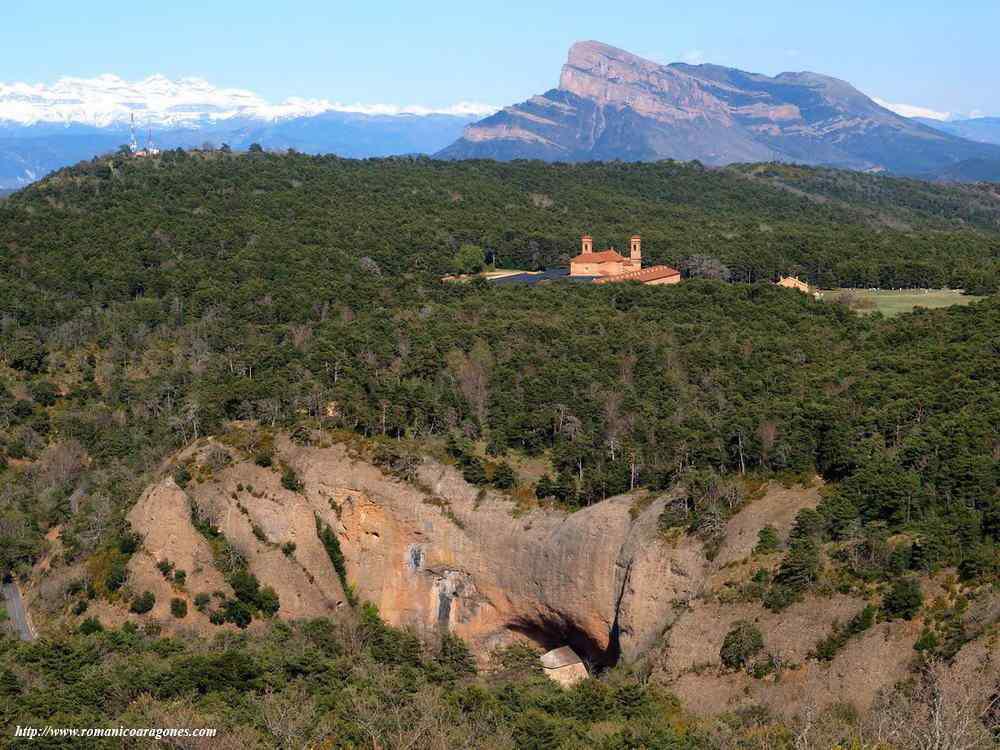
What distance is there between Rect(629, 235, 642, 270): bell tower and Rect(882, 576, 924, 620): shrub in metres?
52.8

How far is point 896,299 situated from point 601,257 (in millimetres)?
20951

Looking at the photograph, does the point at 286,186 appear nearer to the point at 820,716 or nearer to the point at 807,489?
the point at 807,489

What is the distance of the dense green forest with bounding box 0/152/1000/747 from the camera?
4003cm

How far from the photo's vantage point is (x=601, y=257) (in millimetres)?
85625

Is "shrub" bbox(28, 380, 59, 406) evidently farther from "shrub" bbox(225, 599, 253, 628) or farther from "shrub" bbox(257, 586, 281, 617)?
"shrub" bbox(257, 586, 281, 617)

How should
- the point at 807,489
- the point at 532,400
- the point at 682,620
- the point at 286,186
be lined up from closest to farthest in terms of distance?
the point at 682,620, the point at 807,489, the point at 532,400, the point at 286,186

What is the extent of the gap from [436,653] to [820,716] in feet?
57.5

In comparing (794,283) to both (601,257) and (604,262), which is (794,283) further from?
(601,257)

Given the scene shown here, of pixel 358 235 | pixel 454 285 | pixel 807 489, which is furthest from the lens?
pixel 358 235

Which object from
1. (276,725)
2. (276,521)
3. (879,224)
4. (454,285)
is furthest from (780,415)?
(879,224)

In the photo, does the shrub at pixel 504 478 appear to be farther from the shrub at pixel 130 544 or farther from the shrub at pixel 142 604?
the shrub at pixel 130 544

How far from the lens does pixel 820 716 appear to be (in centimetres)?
3155

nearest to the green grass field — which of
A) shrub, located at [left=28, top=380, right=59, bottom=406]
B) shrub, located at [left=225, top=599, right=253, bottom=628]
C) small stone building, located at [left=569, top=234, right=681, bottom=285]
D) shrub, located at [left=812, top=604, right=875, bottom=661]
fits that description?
small stone building, located at [left=569, top=234, right=681, bottom=285]

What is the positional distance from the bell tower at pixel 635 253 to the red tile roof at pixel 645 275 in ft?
7.53
